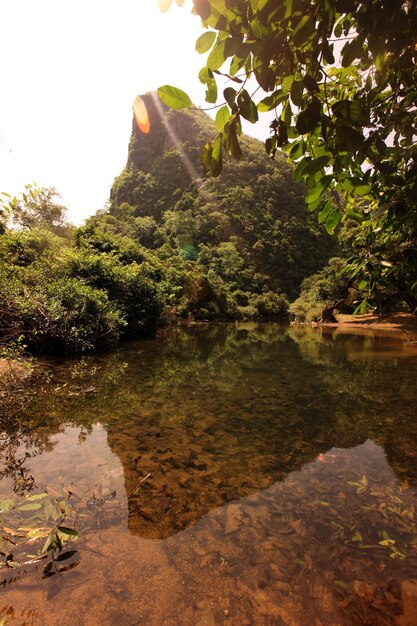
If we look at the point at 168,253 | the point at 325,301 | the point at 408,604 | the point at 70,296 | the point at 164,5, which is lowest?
the point at 408,604

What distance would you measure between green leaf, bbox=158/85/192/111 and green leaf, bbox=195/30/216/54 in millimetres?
189

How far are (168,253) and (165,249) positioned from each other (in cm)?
79

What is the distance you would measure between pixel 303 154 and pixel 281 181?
71.7m

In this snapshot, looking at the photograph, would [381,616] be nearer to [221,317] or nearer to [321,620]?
[321,620]

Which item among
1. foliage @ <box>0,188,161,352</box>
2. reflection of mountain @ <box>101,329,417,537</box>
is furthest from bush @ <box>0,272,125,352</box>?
reflection of mountain @ <box>101,329,417,537</box>

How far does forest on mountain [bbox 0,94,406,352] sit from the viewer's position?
10.7 meters

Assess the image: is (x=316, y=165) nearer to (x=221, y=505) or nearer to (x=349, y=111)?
(x=349, y=111)

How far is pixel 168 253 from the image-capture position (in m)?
41.3

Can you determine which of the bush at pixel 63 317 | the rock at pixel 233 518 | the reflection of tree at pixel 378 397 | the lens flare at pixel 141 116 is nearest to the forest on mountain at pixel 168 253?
the bush at pixel 63 317

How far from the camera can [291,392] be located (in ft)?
23.5

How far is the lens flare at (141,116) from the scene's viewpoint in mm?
84500

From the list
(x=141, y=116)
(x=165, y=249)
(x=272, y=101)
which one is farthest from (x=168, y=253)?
(x=141, y=116)

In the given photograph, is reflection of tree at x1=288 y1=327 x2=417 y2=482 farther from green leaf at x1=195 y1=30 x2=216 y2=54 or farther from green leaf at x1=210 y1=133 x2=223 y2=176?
green leaf at x1=195 y1=30 x2=216 y2=54

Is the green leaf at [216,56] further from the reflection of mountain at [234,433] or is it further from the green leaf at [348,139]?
the reflection of mountain at [234,433]
